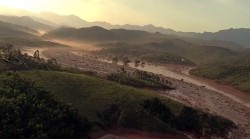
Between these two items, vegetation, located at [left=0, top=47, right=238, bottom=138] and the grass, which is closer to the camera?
vegetation, located at [left=0, top=47, right=238, bottom=138]

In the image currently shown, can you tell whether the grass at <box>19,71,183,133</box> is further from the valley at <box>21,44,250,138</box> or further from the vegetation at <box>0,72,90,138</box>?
the valley at <box>21,44,250,138</box>

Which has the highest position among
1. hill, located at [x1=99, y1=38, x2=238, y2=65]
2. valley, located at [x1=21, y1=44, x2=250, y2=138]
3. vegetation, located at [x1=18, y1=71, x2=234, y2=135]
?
hill, located at [x1=99, y1=38, x2=238, y2=65]

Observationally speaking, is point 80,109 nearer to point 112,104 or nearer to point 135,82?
point 112,104

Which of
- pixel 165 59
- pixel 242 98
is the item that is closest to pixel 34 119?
pixel 242 98

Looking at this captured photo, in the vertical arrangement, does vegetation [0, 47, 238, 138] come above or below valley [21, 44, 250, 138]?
above

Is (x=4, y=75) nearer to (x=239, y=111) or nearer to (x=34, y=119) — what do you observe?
(x=34, y=119)

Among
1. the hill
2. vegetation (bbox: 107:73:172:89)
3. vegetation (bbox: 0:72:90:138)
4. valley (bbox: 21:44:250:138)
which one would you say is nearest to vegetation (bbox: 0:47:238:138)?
vegetation (bbox: 0:72:90:138)

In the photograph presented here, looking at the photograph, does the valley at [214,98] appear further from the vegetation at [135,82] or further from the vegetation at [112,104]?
the vegetation at [112,104]

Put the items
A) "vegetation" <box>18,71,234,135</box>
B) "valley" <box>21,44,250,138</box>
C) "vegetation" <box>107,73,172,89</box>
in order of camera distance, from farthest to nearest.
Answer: "vegetation" <box>107,73,172,89</box>
"valley" <box>21,44,250,138</box>
"vegetation" <box>18,71,234,135</box>
